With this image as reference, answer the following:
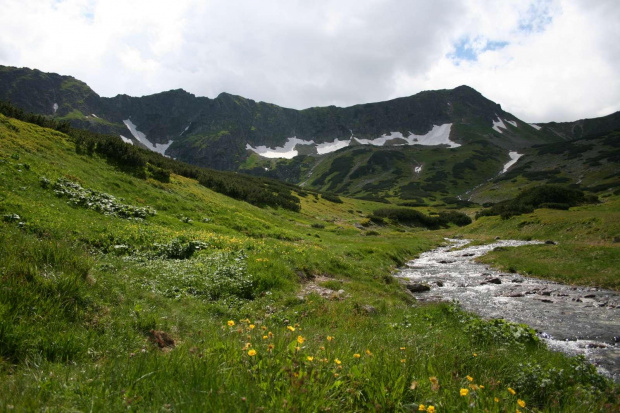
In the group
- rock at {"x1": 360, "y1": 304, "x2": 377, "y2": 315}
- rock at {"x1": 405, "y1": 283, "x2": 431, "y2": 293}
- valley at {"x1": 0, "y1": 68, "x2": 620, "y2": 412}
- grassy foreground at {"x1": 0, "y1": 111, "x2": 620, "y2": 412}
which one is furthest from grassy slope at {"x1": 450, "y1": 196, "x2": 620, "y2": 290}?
rock at {"x1": 360, "y1": 304, "x2": 377, "y2": 315}

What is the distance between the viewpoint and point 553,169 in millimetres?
166375

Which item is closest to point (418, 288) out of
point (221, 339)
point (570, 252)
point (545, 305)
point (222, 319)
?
point (545, 305)

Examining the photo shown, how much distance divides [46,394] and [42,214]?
1580 centimetres

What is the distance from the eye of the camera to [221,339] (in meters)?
5.29

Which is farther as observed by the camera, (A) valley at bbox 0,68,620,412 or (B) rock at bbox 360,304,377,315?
(B) rock at bbox 360,304,377,315

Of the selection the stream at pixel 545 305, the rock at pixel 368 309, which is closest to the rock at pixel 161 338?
the rock at pixel 368 309

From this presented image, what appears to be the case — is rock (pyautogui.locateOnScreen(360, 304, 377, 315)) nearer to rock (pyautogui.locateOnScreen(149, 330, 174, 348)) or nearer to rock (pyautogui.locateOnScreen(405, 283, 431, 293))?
rock (pyautogui.locateOnScreen(149, 330, 174, 348))

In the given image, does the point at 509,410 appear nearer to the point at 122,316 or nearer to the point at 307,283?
the point at 122,316

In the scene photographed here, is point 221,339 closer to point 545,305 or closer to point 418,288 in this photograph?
point 418,288

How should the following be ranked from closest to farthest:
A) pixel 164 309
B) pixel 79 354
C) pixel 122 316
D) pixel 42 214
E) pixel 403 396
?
pixel 403 396
pixel 79 354
pixel 122 316
pixel 164 309
pixel 42 214

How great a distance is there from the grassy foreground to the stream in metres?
3.13

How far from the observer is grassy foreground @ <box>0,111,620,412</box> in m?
3.42

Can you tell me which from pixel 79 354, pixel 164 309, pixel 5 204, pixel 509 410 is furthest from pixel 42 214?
pixel 509 410

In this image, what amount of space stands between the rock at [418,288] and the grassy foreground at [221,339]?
269 cm
